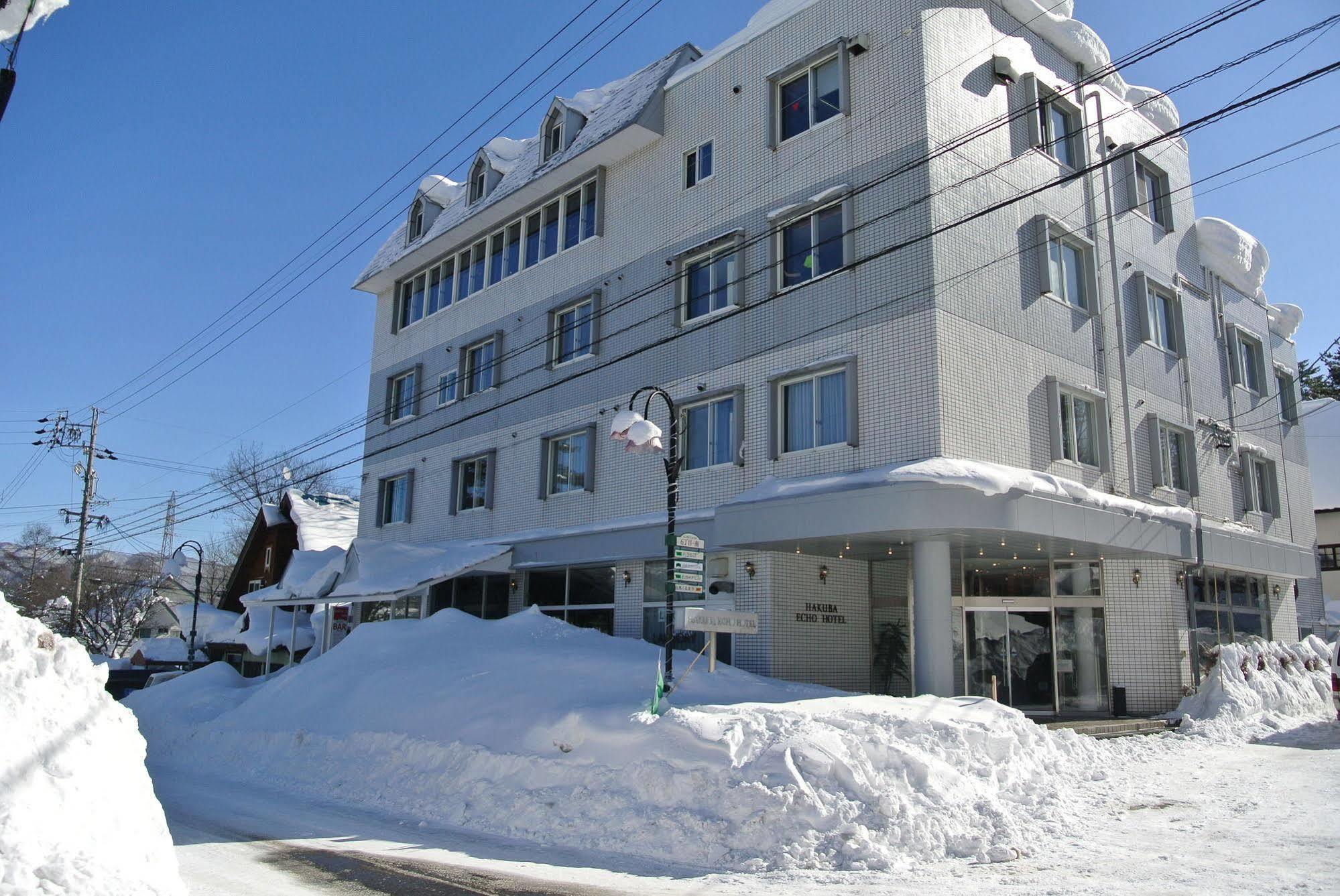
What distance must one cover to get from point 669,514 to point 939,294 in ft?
20.5

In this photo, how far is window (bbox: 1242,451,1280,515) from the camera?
79.4 ft

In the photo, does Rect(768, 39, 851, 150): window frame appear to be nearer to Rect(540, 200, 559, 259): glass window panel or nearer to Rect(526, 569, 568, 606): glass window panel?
Rect(540, 200, 559, 259): glass window panel

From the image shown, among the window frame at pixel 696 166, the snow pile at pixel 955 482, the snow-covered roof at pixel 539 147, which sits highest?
the snow-covered roof at pixel 539 147

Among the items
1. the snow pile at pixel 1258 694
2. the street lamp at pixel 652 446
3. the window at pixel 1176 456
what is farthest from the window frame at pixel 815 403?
the window at pixel 1176 456

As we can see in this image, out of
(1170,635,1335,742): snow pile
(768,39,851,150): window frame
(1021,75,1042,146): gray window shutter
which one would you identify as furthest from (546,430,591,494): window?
(1170,635,1335,742): snow pile

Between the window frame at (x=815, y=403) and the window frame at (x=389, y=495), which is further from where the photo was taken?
the window frame at (x=389, y=495)

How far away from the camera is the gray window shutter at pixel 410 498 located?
2728 centimetres

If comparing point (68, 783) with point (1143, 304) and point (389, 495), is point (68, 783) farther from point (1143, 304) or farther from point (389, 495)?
point (389, 495)

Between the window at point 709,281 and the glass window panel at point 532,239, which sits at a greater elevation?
the glass window panel at point 532,239

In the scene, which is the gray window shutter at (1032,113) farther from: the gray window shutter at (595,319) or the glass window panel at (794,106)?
the gray window shutter at (595,319)

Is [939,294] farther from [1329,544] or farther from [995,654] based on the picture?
[1329,544]

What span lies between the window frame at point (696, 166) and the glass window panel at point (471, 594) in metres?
10.8

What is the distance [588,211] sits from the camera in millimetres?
23172

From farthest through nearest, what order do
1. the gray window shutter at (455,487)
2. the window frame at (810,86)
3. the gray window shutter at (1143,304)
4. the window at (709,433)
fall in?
the gray window shutter at (455,487) → the gray window shutter at (1143,304) → the window at (709,433) → the window frame at (810,86)
